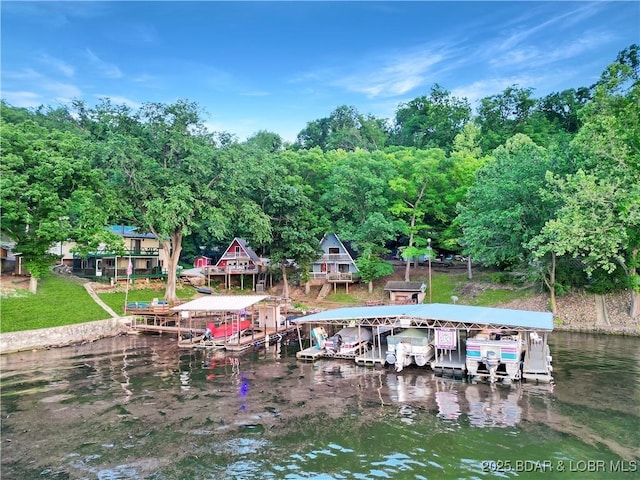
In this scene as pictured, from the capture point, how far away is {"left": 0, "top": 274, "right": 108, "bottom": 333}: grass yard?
3017 cm

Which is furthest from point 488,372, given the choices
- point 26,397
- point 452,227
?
point 452,227

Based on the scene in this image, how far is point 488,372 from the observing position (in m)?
22.0

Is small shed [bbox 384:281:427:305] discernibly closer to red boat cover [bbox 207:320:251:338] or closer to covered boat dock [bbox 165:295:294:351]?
covered boat dock [bbox 165:295:294:351]

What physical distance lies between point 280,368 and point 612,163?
27.2m

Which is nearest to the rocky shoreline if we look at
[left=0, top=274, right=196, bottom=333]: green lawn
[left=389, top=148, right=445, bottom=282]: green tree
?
[left=389, top=148, right=445, bottom=282]: green tree

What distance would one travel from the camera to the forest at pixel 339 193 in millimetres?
32156

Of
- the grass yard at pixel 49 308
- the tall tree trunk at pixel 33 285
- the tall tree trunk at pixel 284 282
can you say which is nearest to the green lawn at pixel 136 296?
the grass yard at pixel 49 308

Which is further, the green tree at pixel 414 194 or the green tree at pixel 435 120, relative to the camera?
the green tree at pixel 435 120

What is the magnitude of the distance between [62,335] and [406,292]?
28945mm

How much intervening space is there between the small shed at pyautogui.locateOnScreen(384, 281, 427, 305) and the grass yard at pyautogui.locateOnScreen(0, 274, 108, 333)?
997 inches

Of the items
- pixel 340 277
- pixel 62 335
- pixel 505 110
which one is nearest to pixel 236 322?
pixel 62 335

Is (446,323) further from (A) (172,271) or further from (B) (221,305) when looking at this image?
(A) (172,271)

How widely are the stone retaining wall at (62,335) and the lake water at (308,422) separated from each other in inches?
105

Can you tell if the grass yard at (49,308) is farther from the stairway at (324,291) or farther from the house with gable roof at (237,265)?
the stairway at (324,291)
